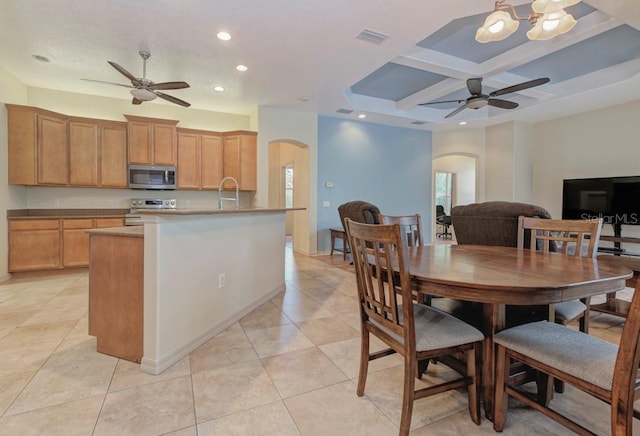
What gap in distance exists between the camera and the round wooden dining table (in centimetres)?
122

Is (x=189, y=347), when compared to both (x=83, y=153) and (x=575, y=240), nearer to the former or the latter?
(x=575, y=240)

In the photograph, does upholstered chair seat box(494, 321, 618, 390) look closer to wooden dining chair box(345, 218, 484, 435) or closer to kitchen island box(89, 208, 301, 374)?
wooden dining chair box(345, 218, 484, 435)

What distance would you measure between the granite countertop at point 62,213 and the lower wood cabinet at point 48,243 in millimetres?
70

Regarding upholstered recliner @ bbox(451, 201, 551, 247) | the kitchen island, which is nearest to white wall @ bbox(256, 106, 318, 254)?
the kitchen island

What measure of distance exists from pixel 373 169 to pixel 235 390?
5.80 metres

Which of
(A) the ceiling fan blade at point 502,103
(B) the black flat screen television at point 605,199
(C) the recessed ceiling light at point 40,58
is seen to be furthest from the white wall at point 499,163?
(C) the recessed ceiling light at point 40,58

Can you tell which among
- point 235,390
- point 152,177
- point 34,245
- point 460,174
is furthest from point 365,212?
point 460,174

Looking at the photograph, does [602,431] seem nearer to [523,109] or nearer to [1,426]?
[1,426]

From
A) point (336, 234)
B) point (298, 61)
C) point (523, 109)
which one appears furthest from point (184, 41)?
point (523, 109)

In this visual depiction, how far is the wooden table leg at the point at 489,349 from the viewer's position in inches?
60.3

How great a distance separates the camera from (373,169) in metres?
6.93

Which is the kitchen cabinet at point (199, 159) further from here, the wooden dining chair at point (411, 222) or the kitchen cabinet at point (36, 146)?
the wooden dining chair at point (411, 222)

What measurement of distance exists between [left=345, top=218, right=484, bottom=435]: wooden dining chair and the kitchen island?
1237 mm

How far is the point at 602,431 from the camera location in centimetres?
150
